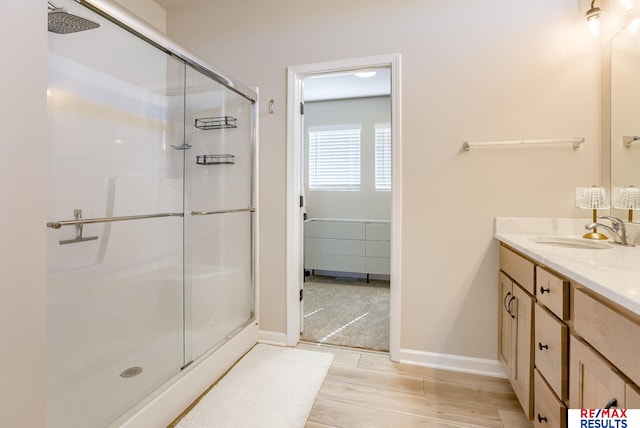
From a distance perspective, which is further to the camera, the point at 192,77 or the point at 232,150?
the point at 232,150

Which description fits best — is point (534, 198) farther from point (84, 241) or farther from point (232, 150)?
point (84, 241)

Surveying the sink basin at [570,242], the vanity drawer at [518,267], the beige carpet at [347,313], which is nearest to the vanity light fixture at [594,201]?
the sink basin at [570,242]

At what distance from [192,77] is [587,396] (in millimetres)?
2571

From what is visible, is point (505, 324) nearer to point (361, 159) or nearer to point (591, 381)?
point (591, 381)

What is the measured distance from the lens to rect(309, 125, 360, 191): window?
452 centimetres

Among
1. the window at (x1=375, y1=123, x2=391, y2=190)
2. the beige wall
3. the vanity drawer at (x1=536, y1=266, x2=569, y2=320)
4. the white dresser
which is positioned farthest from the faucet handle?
the window at (x1=375, y1=123, x2=391, y2=190)

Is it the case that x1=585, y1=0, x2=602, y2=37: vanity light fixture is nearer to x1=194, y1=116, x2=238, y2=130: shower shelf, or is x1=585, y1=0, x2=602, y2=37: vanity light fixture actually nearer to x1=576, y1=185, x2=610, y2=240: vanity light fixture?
x1=576, y1=185, x2=610, y2=240: vanity light fixture

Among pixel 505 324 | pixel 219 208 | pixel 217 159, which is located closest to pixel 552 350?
pixel 505 324

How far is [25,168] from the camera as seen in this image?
0.92m

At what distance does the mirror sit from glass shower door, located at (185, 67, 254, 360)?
2349mm

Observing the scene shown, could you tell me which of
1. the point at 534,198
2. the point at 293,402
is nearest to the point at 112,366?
Answer: the point at 293,402

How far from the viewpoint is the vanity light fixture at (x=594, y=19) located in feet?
5.78

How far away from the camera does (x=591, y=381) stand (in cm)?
99

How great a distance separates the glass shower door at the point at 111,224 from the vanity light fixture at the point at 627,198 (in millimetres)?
2627
